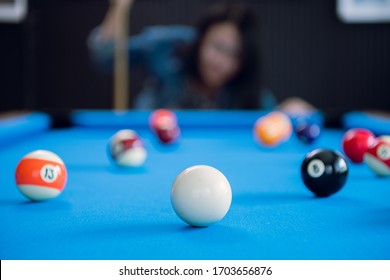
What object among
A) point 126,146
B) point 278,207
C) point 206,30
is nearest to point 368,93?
point 206,30

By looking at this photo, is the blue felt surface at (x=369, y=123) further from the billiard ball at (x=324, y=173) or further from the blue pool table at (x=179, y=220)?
the billiard ball at (x=324, y=173)

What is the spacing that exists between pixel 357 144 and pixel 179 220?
152 centimetres

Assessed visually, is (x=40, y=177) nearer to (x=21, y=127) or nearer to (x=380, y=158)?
(x=380, y=158)

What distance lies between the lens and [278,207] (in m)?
1.71

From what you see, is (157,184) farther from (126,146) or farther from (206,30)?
(206,30)

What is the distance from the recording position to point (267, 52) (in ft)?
26.2

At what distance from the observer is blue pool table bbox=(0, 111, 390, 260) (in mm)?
1226

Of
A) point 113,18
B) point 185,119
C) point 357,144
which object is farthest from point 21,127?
point 113,18

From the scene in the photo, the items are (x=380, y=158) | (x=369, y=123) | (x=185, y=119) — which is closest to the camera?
(x=380, y=158)

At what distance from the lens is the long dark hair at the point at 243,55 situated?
7.89m

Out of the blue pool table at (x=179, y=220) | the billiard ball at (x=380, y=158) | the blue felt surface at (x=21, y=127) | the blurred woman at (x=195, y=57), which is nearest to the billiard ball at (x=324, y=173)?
the blue pool table at (x=179, y=220)

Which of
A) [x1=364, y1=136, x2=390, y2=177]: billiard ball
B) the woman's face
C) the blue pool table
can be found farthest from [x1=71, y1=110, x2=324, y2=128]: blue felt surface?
the woman's face

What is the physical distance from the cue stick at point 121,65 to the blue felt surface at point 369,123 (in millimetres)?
4028
